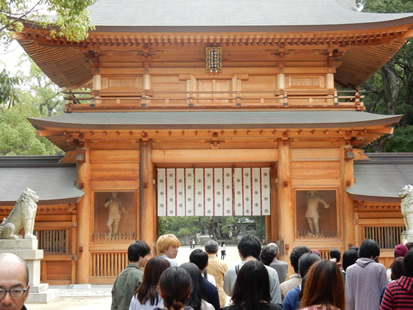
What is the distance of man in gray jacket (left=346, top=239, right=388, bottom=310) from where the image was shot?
5832 mm

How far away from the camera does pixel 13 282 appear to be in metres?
2.63

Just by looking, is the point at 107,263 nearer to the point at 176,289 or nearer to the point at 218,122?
the point at 218,122

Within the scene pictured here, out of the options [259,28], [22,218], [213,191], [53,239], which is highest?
[259,28]

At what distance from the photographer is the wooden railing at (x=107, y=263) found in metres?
14.8

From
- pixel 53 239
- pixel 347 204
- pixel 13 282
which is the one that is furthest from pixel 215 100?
pixel 13 282

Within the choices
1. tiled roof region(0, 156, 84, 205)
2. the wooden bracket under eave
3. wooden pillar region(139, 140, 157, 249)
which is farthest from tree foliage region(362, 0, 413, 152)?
tiled roof region(0, 156, 84, 205)

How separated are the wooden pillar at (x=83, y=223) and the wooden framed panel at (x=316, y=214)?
19.1 feet

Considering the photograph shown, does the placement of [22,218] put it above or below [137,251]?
above

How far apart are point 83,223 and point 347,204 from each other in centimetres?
732

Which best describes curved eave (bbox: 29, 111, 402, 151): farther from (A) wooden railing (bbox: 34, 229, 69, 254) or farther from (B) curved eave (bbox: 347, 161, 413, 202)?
(A) wooden railing (bbox: 34, 229, 69, 254)

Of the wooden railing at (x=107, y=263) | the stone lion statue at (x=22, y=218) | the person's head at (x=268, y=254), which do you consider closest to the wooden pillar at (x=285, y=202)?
the wooden railing at (x=107, y=263)

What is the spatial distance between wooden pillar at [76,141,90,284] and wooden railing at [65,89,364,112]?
5.60 feet

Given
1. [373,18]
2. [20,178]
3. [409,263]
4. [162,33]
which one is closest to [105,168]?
[20,178]

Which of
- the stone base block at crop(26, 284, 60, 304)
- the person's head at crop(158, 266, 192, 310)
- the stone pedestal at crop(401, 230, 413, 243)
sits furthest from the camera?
the stone pedestal at crop(401, 230, 413, 243)
